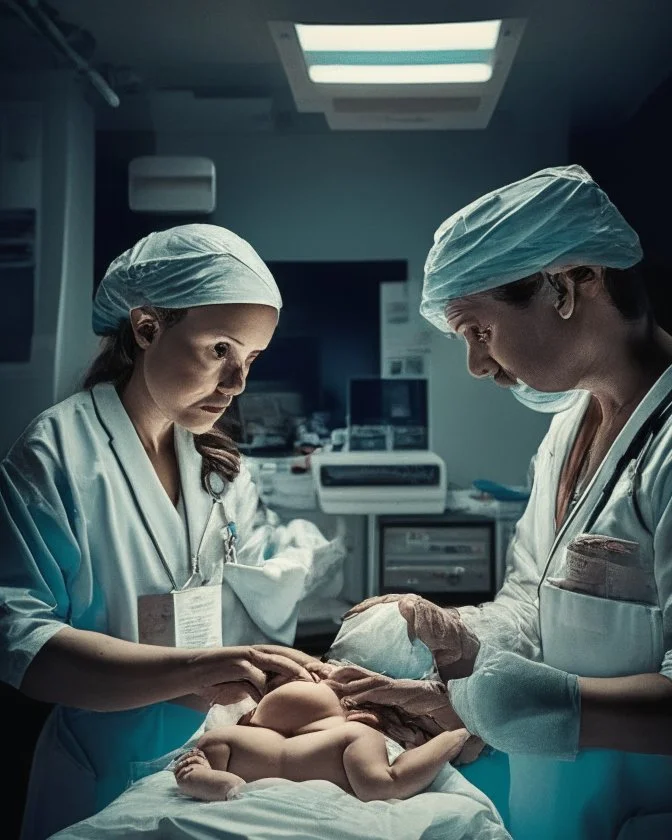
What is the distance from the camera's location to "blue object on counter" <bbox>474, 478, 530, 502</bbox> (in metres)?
1.78

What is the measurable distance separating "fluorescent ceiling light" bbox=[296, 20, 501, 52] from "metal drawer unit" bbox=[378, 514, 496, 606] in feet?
3.35

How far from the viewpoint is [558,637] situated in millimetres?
1437

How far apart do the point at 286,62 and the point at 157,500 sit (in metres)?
0.96

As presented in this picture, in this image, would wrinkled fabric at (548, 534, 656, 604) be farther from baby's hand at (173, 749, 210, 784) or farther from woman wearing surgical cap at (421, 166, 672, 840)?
baby's hand at (173, 749, 210, 784)

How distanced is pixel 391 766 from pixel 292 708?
210mm

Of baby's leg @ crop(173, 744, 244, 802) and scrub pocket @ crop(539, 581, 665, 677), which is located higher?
scrub pocket @ crop(539, 581, 665, 677)

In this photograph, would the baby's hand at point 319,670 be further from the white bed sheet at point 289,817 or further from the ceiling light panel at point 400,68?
the ceiling light panel at point 400,68

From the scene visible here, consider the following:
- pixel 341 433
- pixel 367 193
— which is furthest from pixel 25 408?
pixel 367 193

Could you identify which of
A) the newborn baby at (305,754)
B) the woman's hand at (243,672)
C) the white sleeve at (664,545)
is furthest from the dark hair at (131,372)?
the white sleeve at (664,545)

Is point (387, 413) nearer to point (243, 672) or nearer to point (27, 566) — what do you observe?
point (243, 672)

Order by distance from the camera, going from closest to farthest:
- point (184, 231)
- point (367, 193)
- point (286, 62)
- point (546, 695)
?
point (546, 695), point (184, 231), point (286, 62), point (367, 193)

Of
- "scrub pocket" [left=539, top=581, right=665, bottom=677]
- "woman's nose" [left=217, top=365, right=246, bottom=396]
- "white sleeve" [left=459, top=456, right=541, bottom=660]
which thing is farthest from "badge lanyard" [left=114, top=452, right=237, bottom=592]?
"scrub pocket" [left=539, top=581, right=665, bottom=677]

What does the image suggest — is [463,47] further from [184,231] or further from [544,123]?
[184,231]

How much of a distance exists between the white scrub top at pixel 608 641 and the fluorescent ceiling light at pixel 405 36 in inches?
31.5
